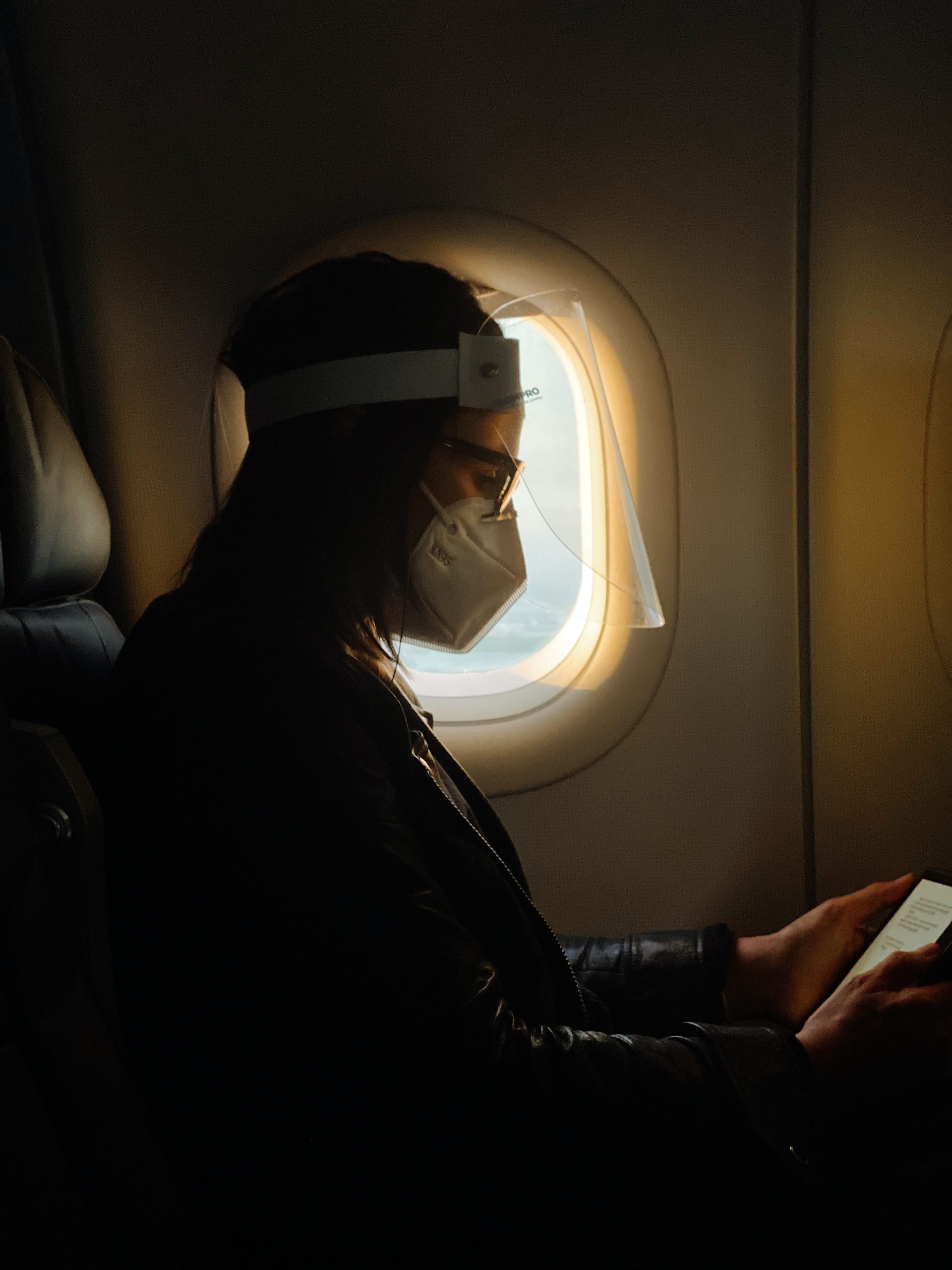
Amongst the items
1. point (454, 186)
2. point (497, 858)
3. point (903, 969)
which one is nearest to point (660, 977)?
point (903, 969)

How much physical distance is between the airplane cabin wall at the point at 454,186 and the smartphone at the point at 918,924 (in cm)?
49

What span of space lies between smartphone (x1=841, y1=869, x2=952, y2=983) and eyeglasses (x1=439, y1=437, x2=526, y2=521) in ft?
2.61

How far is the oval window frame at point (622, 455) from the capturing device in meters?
1.51

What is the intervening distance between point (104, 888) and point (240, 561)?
377 mm

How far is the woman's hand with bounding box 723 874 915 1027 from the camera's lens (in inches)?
50.5

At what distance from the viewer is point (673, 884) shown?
172 cm

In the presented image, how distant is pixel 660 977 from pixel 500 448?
84 centimetres

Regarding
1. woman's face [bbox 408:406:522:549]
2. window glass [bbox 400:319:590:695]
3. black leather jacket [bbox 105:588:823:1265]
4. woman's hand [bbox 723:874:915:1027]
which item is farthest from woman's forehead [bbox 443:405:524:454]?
woman's hand [bbox 723:874:915:1027]

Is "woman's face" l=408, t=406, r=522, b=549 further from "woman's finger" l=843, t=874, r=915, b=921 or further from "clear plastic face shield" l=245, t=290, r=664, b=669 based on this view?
"woman's finger" l=843, t=874, r=915, b=921

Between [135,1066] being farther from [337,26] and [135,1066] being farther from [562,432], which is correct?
[337,26]

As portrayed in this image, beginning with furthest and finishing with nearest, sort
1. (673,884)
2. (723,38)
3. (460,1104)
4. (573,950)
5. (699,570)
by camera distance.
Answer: (673,884) < (699,570) < (723,38) < (573,950) < (460,1104)

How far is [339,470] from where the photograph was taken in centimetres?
97

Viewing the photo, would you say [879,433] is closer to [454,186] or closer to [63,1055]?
[454,186]

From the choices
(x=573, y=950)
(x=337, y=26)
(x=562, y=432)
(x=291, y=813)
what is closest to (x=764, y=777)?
(x=573, y=950)
